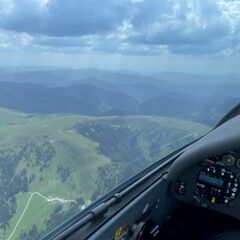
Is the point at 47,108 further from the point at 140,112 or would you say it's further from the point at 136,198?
the point at 136,198

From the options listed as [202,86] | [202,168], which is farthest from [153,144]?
[202,86]

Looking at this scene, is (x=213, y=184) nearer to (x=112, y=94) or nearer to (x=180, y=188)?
(x=180, y=188)

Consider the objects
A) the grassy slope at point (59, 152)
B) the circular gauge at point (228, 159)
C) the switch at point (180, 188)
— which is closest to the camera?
the grassy slope at point (59, 152)

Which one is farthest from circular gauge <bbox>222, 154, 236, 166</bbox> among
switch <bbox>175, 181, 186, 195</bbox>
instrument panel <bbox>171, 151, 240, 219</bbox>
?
switch <bbox>175, 181, 186, 195</bbox>

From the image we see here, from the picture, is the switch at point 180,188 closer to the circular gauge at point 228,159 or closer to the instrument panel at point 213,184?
the instrument panel at point 213,184

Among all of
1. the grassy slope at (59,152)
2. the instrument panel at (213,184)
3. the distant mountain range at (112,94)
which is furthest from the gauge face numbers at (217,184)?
the distant mountain range at (112,94)

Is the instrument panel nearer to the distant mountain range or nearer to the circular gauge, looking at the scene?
the circular gauge

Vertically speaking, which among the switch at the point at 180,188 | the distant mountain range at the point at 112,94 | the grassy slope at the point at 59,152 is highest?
the distant mountain range at the point at 112,94

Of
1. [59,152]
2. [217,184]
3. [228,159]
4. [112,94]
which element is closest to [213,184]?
[217,184]
